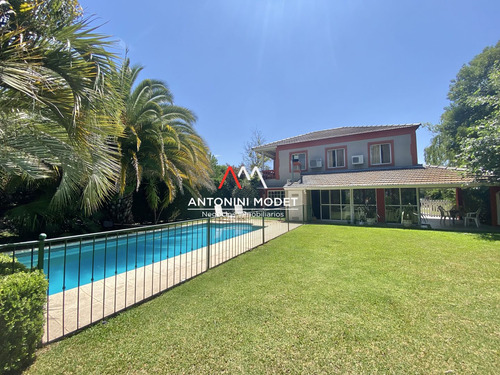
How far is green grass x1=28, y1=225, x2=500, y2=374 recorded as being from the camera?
8.29 ft

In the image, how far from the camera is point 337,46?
40.9 feet

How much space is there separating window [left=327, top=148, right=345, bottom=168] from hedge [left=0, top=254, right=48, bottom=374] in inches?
795

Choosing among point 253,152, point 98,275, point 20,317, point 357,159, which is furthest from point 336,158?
point 20,317

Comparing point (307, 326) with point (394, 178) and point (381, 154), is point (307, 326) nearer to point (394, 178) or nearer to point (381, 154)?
point (394, 178)

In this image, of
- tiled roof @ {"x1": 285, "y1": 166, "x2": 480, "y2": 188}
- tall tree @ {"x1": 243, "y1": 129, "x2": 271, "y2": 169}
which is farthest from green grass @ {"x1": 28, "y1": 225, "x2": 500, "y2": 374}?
tall tree @ {"x1": 243, "y1": 129, "x2": 271, "y2": 169}

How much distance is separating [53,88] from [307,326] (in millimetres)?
4875

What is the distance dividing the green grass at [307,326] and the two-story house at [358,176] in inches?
369

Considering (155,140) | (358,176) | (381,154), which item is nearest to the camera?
(155,140)

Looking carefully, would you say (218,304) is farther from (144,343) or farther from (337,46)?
(337,46)

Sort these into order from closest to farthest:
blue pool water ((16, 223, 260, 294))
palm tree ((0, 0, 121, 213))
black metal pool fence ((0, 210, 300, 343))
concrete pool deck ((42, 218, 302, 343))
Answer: palm tree ((0, 0, 121, 213)), black metal pool fence ((0, 210, 300, 343)), concrete pool deck ((42, 218, 302, 343)), blue pool water ((16, 223, 260, 294))

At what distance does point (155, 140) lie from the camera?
1086 centimetres

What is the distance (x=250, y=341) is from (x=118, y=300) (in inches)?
111

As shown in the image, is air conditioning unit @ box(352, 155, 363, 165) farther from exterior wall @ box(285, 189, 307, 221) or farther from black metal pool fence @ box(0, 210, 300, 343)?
black metal pool fence @ box(0, 210, 300, 343)

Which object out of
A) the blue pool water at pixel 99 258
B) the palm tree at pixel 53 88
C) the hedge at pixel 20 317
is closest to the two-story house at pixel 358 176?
the blue pool water at pixel 99 258
